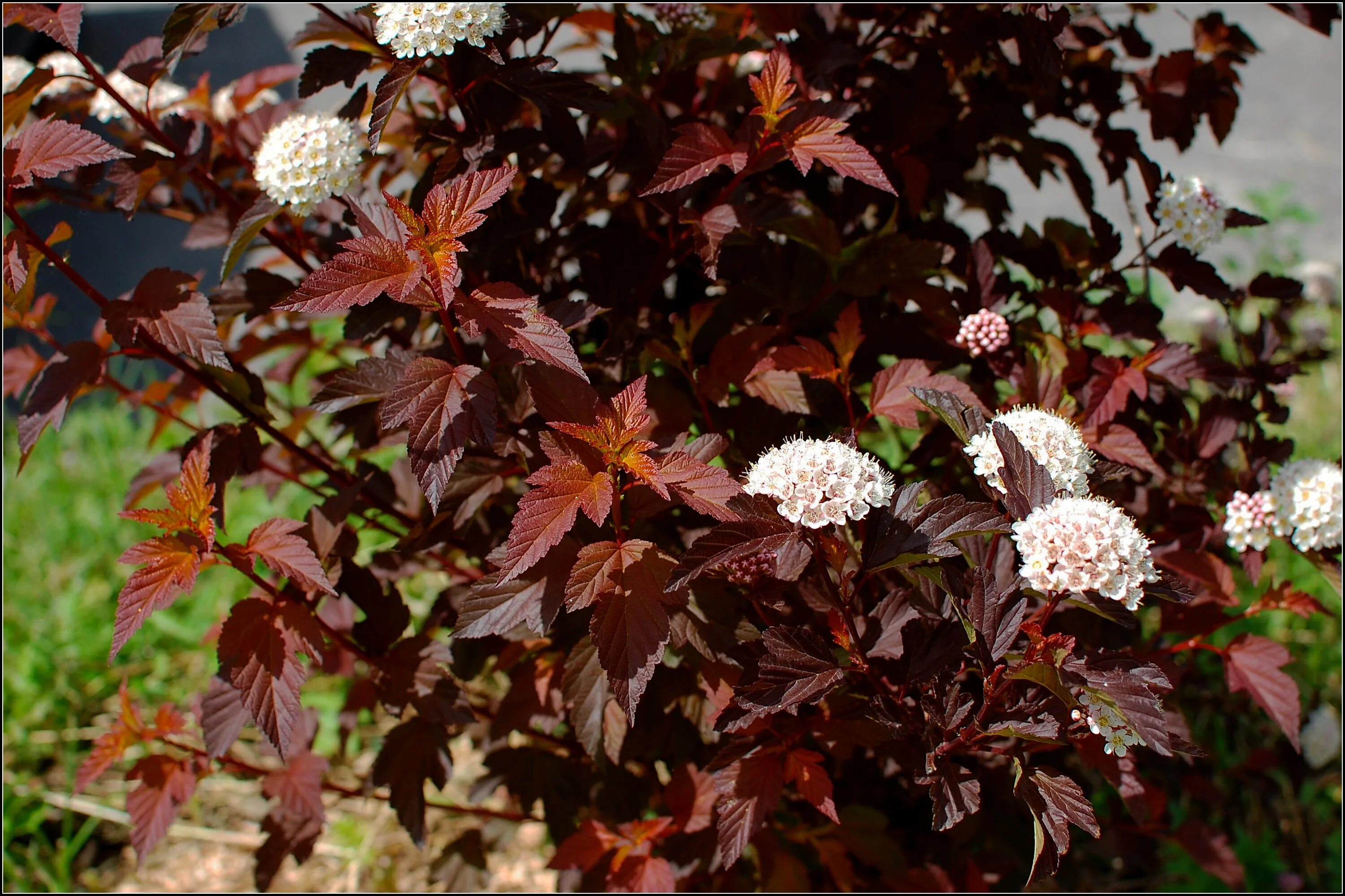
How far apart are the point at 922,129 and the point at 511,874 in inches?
72.7

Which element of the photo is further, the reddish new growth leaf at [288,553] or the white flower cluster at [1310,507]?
the white flower cluster at [1310,507]

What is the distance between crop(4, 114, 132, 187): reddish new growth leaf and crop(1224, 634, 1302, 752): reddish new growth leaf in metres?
1.76

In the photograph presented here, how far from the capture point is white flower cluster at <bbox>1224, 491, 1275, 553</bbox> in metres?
1.49

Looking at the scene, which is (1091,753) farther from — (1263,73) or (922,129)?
(1263,73)

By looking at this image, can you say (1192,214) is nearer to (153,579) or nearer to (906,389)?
(906,389)

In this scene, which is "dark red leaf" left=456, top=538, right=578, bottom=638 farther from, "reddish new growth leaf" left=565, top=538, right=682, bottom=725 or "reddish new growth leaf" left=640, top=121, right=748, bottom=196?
"reddish new growth leaf" left=640, top=121, right=748, bottom=196

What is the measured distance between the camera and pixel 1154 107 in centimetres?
165

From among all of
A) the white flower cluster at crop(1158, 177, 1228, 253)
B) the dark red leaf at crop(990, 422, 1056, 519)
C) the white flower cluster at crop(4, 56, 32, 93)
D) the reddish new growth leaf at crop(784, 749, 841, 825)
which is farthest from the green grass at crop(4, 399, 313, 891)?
the white flower cluster at crop(1158, 177, 1228, 253)

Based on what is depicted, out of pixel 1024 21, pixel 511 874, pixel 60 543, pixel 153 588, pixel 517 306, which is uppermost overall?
pixel 1024 21

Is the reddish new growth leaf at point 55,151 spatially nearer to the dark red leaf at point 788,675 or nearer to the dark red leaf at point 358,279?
the dark red leaf at point 358,279

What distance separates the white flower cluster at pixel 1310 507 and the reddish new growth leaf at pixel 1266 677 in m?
0.17

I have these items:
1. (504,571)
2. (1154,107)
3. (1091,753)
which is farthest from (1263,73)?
(504,571)

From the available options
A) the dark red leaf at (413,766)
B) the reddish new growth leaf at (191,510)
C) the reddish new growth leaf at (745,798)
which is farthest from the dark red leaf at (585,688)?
the reddish new growth leaf at (191,510)

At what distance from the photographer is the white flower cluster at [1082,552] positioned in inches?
39.4
